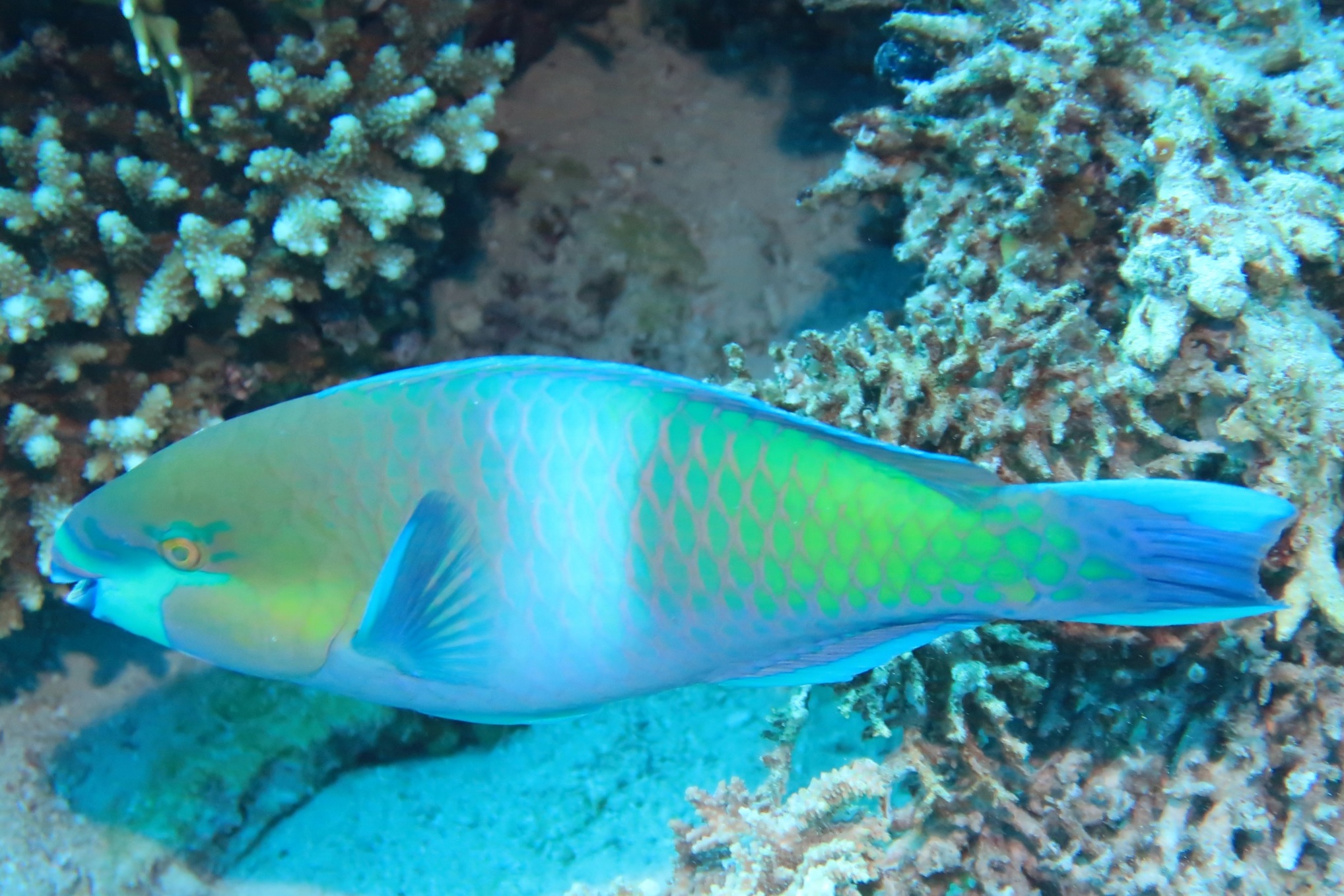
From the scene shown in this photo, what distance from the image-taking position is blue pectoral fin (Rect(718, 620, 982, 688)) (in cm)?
153

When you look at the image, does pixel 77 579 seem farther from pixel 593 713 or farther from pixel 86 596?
pixel 593 713

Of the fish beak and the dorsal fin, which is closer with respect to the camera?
the dorsal fin

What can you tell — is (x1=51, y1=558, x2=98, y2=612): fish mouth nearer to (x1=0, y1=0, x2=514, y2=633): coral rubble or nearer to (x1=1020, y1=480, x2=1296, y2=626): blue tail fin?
(x1=0, y1=0, x2=514, y2=633): coral rubble

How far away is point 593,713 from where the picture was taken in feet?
8.91

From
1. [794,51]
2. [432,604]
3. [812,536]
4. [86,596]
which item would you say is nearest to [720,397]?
[812,536]

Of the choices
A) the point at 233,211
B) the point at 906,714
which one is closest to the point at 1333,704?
the point at 906,714

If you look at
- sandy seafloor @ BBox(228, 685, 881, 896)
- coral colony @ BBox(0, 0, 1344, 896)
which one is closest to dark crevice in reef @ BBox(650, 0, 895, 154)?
coral colony @ BBox(0, 0, 1344, 896)

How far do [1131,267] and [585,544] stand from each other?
1567mm

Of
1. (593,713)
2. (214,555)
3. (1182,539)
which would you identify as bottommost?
(593,713)

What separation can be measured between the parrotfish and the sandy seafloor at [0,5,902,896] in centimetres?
169

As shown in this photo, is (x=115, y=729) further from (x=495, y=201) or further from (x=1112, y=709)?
(x=1112, y=709)

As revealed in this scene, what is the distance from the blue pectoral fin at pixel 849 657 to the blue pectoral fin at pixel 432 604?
19.8 inches

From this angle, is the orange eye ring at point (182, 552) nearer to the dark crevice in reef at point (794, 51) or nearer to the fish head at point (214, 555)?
the fish head at point (214, 555)

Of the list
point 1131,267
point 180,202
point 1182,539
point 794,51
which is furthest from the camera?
point 794,51
